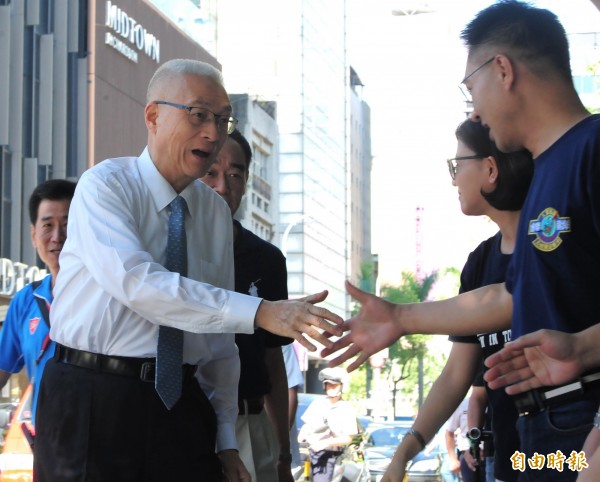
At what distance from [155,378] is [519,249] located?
1431mm

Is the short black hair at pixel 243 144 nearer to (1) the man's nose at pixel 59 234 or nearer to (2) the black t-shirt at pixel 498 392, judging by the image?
(1) the man's nose at pixel 59 234

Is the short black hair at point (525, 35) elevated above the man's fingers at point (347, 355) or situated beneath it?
elevated above

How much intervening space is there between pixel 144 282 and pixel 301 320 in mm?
574

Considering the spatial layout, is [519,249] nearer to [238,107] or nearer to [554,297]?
[554,297]

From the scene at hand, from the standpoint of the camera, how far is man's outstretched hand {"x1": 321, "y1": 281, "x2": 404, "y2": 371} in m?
4.19

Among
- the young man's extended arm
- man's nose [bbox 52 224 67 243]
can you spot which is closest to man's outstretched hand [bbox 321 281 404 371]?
the young man's extended arm

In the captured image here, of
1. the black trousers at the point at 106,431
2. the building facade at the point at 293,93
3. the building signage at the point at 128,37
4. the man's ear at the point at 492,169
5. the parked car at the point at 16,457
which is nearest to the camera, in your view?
the black trousers at the point at 106,431

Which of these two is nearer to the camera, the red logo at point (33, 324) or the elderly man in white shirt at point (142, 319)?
the elderly man in white shirt at point (142, 319)

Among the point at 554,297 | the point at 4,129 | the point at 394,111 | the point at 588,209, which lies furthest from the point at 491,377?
the point at 394,111

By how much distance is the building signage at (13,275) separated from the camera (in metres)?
30.3

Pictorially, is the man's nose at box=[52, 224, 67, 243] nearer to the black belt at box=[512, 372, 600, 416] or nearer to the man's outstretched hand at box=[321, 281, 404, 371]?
the man's outstretched hand at box=[321, 281, 404, 371]

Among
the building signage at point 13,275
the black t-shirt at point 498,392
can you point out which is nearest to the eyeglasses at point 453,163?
the black t-shirt at point 498,392

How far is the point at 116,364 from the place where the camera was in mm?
4363

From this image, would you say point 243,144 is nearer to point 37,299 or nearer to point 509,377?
point 37,299
